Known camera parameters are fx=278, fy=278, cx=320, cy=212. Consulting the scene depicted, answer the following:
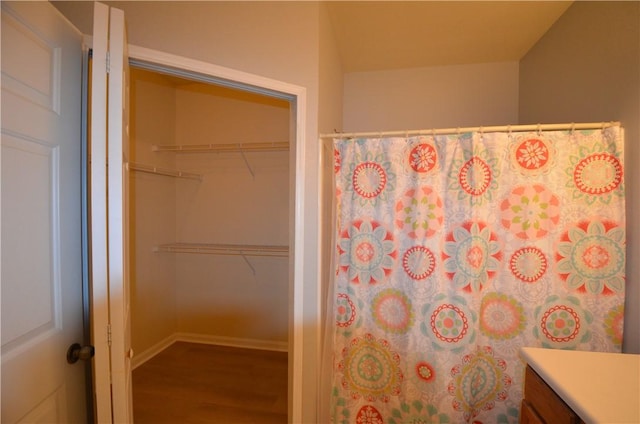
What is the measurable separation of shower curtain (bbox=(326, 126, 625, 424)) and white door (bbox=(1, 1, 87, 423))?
1088 millimetres

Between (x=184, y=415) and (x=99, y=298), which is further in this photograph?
(x=184, y=415)

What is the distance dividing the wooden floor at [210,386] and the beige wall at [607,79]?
2.12 meters

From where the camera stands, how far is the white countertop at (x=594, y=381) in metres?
0.71

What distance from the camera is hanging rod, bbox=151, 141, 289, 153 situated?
8.28 feet

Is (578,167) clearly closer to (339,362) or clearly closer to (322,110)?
(322,110)

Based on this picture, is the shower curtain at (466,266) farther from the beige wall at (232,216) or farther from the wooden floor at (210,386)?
the beige wall at (232,216)

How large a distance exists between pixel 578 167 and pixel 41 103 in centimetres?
209

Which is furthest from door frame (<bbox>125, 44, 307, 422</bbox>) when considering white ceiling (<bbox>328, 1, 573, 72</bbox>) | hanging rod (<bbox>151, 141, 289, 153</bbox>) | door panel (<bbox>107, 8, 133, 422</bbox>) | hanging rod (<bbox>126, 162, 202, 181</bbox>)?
hanging rod (<bbox>126, 162, 202, 181</bbox>)

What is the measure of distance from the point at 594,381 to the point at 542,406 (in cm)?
17

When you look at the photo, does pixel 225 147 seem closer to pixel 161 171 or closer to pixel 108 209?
pixel 161 171

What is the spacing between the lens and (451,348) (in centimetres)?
138

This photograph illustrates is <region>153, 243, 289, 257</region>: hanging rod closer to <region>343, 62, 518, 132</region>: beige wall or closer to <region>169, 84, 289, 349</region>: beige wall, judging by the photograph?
<region>169, 84, 289, 349</region>: beige wall

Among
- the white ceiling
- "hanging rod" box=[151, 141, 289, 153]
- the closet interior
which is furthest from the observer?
the closet interior

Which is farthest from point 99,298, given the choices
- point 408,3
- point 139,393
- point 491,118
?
point 491,118
